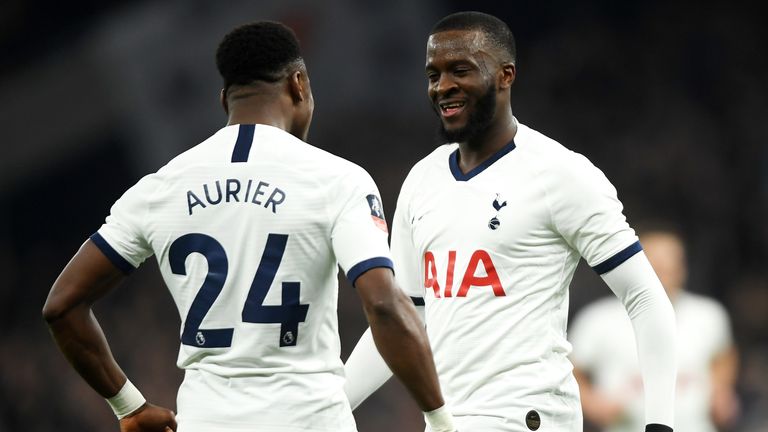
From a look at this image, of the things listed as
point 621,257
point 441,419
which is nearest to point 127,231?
point 441,419

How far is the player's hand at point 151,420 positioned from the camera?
3.66 m

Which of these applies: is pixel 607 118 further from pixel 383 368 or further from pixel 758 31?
pixel 383 368

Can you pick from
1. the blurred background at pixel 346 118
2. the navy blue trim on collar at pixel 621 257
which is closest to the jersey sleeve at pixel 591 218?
the navy blue trim on collar at pixel 621 257

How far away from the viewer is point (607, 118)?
13.0 m

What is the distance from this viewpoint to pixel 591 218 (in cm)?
392

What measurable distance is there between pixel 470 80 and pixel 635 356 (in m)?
3.02

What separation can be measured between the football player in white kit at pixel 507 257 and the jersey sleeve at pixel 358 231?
671mm

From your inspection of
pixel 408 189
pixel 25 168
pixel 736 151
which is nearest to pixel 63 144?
pixel 25 168

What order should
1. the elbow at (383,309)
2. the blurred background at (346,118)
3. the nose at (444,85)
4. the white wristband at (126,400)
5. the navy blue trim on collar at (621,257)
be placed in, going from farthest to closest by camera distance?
the blurred background at (346,118), the nose at (444,85), the navy blue trim on collar at (621,257), the white wristband at (126,400), the elbow at (383,309)

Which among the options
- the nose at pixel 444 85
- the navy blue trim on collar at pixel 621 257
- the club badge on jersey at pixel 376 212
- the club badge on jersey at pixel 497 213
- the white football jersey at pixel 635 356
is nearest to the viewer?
the club badge on jersey at pixel 376 212

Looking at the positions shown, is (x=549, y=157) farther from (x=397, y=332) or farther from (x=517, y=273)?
(x=397, y=332)

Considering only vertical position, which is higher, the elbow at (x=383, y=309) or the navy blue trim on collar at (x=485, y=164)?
the navy blue trim on collar at (x=485, y=164)

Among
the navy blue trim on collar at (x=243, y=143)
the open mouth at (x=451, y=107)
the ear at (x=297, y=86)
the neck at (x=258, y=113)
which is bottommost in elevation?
the navy blue trim on collar at (x=243, y=143)

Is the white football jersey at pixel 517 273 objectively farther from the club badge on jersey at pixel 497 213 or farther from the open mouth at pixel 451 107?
the open mouth at pixel 451 107
